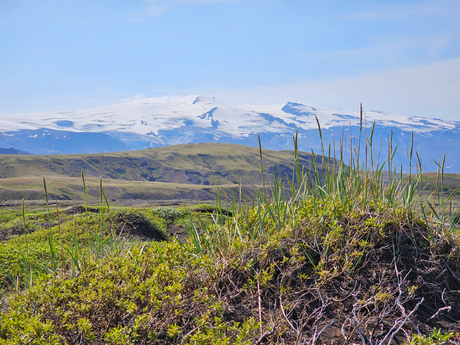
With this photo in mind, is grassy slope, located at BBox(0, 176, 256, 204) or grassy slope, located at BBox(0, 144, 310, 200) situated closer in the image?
grassy slope, located at BBox(0, 176, 256, 204)

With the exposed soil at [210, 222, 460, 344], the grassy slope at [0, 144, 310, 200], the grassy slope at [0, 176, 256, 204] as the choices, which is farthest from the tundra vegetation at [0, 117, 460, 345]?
the grassy slope at [0, 144, 310, 200]

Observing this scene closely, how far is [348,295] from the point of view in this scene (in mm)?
3066

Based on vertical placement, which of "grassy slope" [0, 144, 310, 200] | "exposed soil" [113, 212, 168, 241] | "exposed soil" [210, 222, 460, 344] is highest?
"exposed soil" [210, 222, 460, 344]

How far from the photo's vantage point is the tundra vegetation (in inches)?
104

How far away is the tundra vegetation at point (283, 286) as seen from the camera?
2652 millimetres

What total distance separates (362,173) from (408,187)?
0.64 m

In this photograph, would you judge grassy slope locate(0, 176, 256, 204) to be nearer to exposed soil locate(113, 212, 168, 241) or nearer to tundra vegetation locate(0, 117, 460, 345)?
exposed soil locate(113, 212, 168, 241)

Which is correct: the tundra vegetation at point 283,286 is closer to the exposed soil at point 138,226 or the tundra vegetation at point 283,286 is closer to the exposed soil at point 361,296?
the exposed soil at point 361,296

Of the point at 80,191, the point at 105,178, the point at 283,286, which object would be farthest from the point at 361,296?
the point at 105,178

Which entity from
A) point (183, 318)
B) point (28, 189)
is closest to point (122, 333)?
point (183, 318)

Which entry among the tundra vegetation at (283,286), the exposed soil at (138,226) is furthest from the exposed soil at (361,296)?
the exposed soil at (138,226)

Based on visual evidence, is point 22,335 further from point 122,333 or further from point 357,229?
point 357,229

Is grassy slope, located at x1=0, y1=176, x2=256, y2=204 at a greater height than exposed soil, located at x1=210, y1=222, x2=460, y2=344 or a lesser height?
lesser

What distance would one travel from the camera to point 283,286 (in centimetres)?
312
